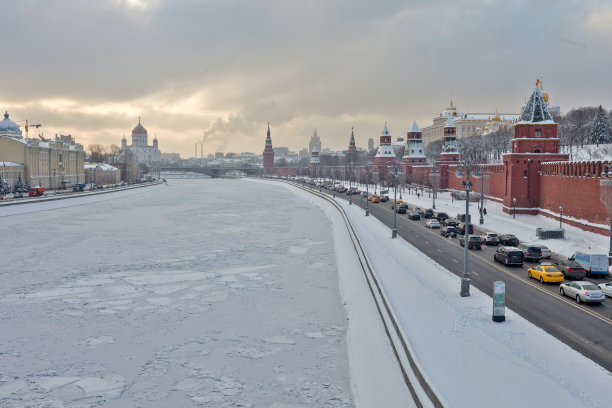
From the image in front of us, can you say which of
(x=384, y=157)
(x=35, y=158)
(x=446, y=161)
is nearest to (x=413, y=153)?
(x=384, y=157)

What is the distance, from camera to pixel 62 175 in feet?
341

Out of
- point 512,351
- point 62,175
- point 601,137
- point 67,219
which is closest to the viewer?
point 512,351

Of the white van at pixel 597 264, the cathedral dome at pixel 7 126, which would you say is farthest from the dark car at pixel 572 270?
the cathedral dome at pixel 7 126

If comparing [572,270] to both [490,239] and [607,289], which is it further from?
[490,239]

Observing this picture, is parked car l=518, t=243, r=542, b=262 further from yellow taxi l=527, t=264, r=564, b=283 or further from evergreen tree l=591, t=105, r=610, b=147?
evergreen tree l=591, t=105, r=610, b=147

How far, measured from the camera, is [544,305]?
18.9 m

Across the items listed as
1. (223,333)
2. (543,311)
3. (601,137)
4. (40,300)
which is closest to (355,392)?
(223,333)

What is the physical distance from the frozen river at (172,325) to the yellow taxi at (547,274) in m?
9.44

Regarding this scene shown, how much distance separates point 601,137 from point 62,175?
106m

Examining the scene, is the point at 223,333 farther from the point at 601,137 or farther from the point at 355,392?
the point at 601,137

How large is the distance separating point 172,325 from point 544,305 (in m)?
14.0

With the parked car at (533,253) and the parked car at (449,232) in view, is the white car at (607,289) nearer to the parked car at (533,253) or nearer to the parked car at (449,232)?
the parked car at (533,253)

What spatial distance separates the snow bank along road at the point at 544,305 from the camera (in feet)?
49.1

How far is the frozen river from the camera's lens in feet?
41.5
